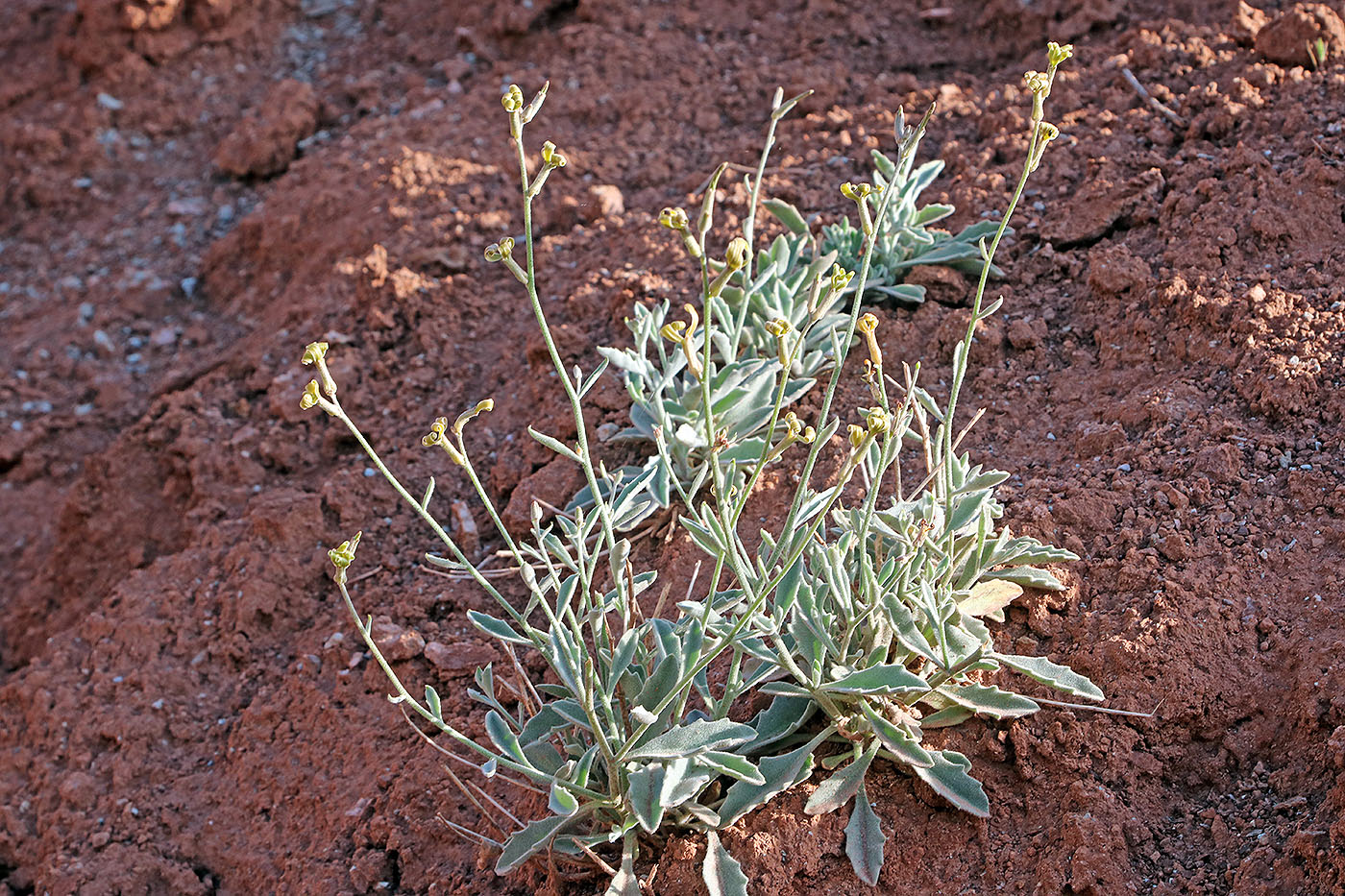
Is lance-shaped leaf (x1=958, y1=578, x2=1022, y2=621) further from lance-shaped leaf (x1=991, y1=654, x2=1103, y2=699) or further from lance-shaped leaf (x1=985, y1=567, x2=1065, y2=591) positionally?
lance-shaped leaf (x1=991, y1=654, x2=1103, y2=699)

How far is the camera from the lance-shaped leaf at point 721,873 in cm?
202

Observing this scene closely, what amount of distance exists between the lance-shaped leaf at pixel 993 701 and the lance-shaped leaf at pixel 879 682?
13cm

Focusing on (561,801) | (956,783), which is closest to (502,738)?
(561,801)

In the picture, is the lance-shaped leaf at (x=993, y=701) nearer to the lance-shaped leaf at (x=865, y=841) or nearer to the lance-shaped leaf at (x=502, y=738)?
the lance-shaped leaf at (x=865, y=841)

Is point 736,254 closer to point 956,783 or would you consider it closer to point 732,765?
point 732,765

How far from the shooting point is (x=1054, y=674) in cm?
216

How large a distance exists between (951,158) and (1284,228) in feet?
3.38

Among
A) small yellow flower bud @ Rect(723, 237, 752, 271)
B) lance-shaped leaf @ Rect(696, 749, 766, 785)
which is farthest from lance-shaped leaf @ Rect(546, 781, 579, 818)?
small yellow flower bud @ Rect(723, 237, 752, 271)

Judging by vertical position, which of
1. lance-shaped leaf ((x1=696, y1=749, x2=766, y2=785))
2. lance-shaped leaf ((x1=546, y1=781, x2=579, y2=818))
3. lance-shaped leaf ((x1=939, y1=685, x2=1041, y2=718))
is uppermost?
lance-shaped leaf ((x1=696, y1=749, x2=766, y2=785))

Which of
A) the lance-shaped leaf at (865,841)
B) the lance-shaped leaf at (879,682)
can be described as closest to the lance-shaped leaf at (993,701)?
the lance-shaped leaf at (879,682)

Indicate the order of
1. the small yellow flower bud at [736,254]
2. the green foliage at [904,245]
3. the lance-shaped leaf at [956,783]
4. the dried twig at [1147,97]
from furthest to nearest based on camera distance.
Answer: the dried twig at [1147,97] → the green foliage at [904,245] → the lance-shaped leaf at [956,783] → the small yellow flower bud at [736,254]

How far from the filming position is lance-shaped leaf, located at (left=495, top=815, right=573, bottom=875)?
2084mm

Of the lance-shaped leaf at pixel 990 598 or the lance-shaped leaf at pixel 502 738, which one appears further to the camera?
the lance-shaped leaf at pixel 990 598

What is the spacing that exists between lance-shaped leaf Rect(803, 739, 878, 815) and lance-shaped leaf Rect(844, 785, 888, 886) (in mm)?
24
